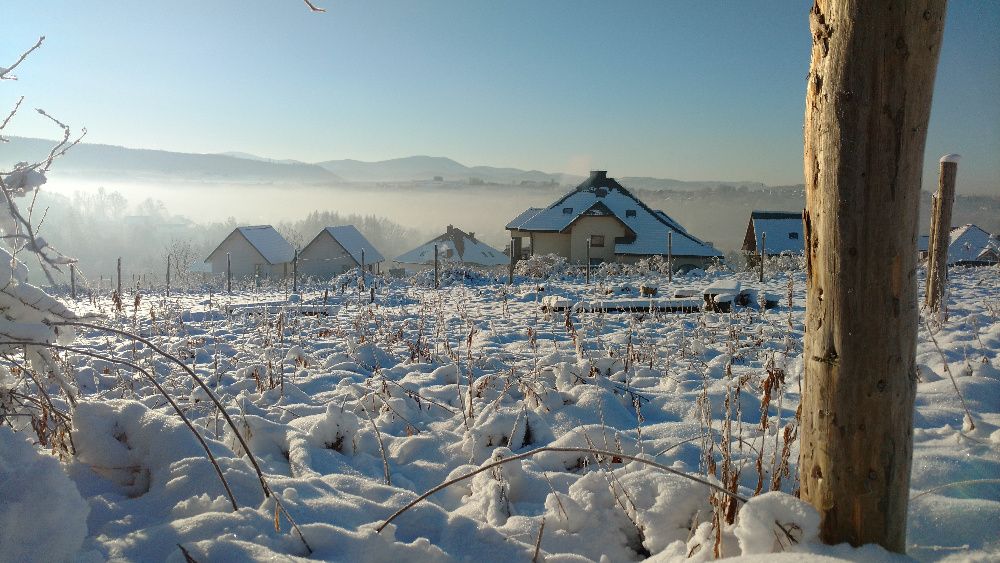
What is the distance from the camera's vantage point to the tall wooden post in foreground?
1.78 metres

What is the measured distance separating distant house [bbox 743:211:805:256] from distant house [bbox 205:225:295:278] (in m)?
28.3

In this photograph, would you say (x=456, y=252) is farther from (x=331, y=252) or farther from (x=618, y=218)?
(x=618, y=218)

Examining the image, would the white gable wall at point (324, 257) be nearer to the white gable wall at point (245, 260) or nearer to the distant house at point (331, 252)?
the distant house at point (331, 252)

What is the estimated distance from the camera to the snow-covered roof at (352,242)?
3847 cm

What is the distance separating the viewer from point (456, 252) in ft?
142

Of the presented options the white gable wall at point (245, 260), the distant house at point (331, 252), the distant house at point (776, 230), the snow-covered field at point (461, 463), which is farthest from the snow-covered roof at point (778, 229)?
the white gable wall at point (245, 260)

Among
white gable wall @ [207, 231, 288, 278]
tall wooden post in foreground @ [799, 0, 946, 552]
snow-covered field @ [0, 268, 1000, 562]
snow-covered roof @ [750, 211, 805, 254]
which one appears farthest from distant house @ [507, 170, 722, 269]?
tall wooden post in foreground @ [799, 0, 946, 552]

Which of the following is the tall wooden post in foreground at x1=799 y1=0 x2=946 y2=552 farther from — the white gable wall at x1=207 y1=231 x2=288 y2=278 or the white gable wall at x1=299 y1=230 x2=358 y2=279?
the white gable wall at x1=299 y1=230 x2=358 y2=279

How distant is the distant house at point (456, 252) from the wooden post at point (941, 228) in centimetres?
3411

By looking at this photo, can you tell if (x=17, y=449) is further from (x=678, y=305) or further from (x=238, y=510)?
(x=678, y=305)

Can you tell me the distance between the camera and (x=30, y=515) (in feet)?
5.77

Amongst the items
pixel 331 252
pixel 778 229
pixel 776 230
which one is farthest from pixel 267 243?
pixel 778 229

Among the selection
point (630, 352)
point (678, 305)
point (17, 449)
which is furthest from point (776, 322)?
point (17, 449)

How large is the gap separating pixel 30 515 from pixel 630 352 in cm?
515
